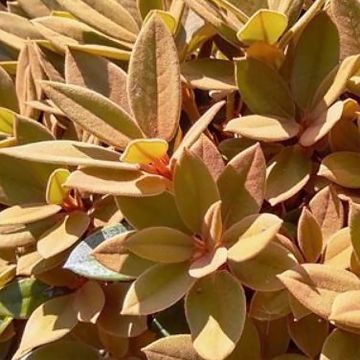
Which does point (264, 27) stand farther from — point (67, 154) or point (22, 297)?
point (22, 297)

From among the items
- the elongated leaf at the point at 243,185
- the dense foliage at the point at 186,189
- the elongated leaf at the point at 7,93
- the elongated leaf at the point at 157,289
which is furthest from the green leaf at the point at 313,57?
the elongated leaf at the point at 7,93

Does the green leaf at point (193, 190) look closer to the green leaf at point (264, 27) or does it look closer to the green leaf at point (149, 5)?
the green leaf at point (264, 27)

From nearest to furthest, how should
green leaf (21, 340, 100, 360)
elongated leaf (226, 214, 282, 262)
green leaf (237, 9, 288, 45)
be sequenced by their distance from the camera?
elongated leaf (226, 214, 282, 262) < green leaf (237, 9, 288, 45) < green leaf (21, 340, 100, 360)

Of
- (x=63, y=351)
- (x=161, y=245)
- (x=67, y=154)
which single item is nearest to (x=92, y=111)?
(x=67, y=154)

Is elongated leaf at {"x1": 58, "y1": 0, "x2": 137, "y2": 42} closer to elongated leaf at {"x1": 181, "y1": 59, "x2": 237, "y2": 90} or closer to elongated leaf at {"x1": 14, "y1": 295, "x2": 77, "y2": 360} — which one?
elongated leaf at {"x1": 181, "y1": 59, "x2": 237, "y2": 90}

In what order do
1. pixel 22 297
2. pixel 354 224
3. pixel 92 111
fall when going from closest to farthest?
pixel 354 224 < pixel 92 111 < pixel 22 297

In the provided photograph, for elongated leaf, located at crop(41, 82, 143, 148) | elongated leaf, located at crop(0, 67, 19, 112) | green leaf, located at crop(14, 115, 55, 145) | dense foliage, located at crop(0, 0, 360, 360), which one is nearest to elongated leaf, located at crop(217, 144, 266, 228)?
dense foliage, located at crop(0, 0, 360, 360)
